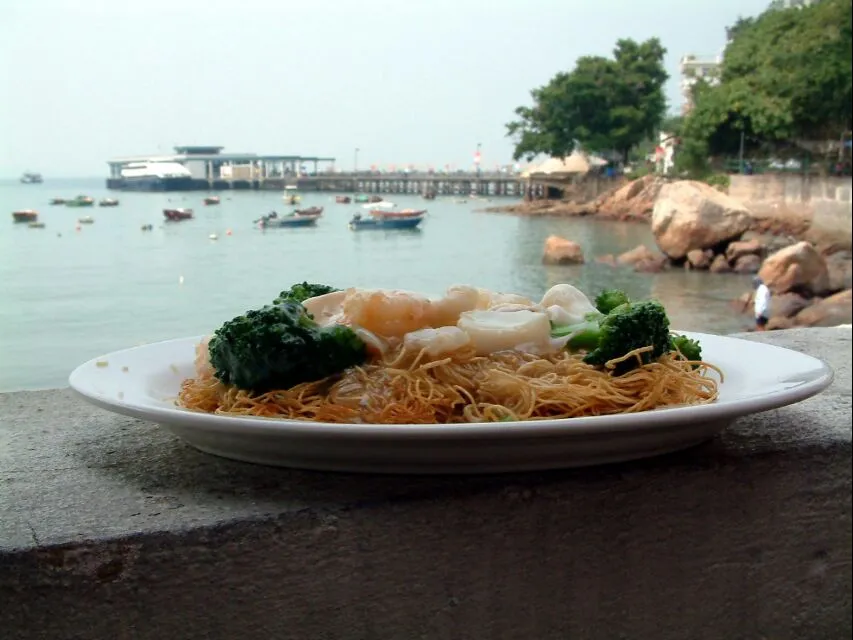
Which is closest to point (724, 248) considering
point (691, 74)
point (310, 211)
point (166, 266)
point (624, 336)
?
point (691, 74)

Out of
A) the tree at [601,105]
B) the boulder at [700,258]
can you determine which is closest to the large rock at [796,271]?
the boulder at [700,258]

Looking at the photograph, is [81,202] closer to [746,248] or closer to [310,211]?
[310,211]

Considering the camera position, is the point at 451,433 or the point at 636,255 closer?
the point at 451,433

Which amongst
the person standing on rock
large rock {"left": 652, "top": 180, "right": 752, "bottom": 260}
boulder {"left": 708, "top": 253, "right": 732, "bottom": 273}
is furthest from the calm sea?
boulder {"left": 708, "top": 253, "right": 732, "bottom": 273}

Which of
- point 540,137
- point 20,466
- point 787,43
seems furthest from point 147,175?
point 787,43

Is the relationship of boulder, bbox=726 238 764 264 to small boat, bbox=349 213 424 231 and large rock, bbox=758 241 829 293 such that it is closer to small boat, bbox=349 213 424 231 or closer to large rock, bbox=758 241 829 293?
large rock, bbox=758 241 829 293

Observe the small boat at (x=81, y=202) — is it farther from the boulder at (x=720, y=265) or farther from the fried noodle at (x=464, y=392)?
the boulder at (x=720, y=265)
